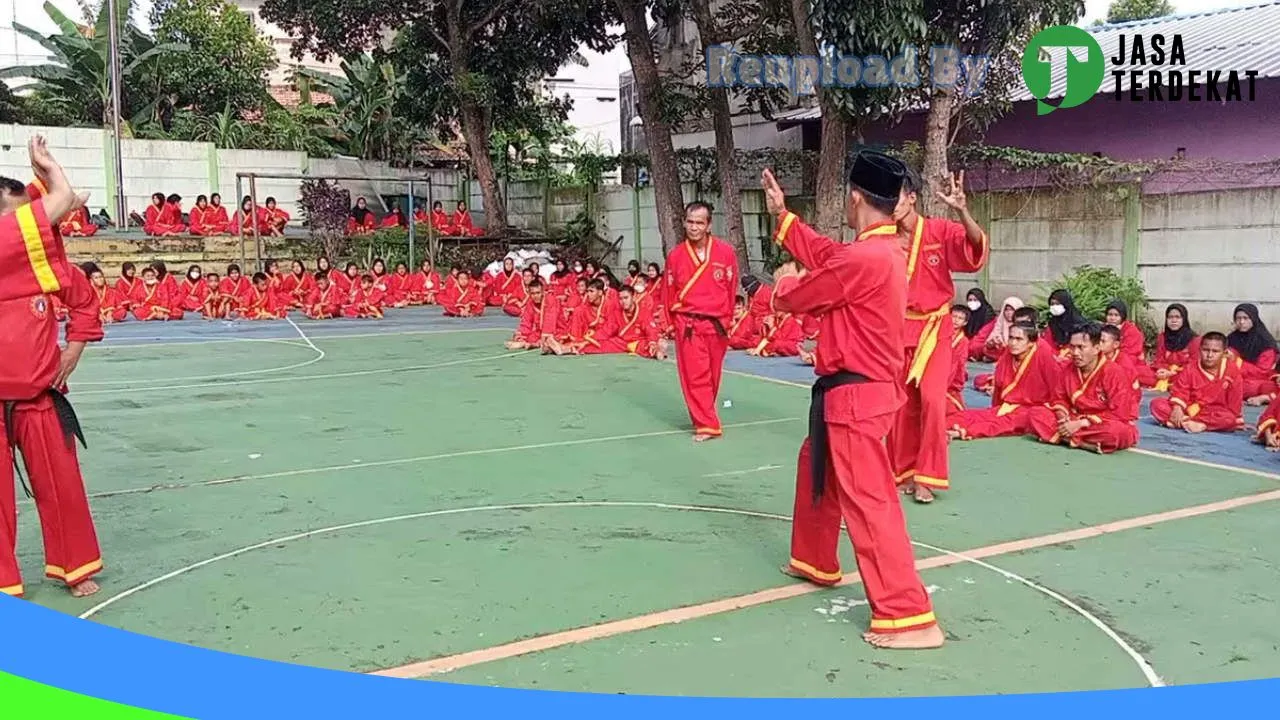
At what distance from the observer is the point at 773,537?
4.66 m

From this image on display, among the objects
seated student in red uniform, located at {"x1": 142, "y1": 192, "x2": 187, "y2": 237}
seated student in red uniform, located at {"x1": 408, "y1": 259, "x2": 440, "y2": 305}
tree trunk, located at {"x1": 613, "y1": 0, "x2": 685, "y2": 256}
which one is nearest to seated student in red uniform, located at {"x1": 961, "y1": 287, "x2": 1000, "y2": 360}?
tree trunk, located at {"x1": 613, "y1": 0, "x2": 685, "y2": 256}

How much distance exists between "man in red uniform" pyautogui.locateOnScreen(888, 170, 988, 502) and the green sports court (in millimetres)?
212

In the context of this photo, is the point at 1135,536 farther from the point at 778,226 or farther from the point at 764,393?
the point at 764,393

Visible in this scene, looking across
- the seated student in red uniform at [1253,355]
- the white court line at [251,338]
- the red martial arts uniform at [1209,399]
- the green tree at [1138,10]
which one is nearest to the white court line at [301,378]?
the white court line at [251,338]

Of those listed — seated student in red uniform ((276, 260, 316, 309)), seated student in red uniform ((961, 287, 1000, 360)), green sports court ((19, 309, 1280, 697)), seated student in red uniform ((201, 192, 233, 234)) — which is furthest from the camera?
seated student in red uniform ((201, 192, 233, 234))

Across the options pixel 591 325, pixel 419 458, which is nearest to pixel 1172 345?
pixel 591 325

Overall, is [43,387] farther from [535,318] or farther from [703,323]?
[535,318]

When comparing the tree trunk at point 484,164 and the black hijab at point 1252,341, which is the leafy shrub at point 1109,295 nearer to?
the black hijab at point 1252,341

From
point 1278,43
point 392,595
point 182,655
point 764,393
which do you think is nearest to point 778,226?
point 392,595

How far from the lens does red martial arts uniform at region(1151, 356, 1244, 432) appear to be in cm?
717

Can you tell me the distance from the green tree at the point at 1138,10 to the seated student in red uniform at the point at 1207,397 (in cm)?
1788

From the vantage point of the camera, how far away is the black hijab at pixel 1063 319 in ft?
29.9

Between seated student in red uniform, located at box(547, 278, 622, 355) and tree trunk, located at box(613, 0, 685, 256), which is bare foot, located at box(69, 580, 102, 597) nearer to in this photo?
seated student in red uniform, located at box(547, 278, 622, 355)

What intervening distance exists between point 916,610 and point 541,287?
8673mm
